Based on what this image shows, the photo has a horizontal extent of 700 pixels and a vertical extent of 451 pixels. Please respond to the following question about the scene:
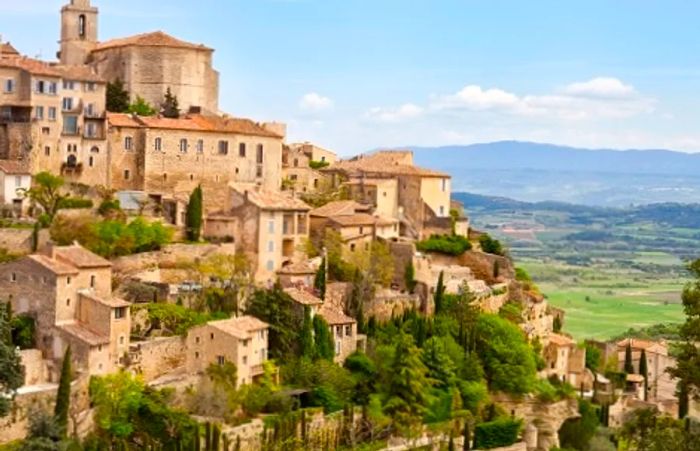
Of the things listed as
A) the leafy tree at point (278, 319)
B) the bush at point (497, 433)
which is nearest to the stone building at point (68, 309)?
the leafy tree at point (278, 319)

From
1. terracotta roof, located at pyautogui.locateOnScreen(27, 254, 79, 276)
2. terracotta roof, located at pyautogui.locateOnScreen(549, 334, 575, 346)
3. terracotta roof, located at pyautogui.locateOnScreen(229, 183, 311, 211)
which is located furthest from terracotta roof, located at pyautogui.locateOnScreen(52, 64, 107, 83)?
terracotta roof, located at pyautogui.locateOnScreen(549, 334, 575, 346)

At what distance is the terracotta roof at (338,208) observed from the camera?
5551 cm

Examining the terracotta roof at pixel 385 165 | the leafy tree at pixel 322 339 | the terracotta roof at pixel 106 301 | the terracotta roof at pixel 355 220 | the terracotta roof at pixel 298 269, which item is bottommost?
the leafy tree at pixel 322 339

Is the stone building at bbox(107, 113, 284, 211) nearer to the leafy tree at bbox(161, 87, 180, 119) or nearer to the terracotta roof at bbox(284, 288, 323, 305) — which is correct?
the leafy tree at bbox(161, 87, 180, 119)

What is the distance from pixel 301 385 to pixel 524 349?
11979 millimetres

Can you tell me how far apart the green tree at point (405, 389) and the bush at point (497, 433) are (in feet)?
10.4

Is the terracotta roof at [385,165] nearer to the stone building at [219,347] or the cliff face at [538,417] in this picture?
the cliff face at [538,417]

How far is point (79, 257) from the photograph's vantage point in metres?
43.2

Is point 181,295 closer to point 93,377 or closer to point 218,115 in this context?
point 93,377

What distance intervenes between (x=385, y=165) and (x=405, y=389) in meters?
20.6

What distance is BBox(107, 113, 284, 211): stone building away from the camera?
54.6 metres

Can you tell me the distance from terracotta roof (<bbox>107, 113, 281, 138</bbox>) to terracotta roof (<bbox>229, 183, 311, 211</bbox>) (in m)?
3.49

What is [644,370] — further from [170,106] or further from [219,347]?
[219,347]

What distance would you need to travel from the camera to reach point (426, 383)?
47156 millimetres
